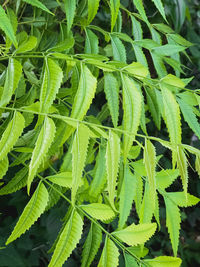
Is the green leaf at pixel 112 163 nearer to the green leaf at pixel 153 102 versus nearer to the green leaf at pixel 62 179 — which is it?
the green leaf at pixel 62 179

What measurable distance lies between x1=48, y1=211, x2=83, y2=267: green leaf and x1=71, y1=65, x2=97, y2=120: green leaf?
0.16 metres

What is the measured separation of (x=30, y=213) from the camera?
20.0 inches

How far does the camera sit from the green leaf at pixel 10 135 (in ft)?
1.48

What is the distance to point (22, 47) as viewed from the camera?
1.72ft

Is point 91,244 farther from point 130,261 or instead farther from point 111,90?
point 111,90

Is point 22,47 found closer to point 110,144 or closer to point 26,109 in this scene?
point 26,109

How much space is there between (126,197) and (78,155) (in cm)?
18

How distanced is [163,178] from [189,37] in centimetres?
105

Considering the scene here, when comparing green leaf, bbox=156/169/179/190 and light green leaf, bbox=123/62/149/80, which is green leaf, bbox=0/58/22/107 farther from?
green leaf, bbox=156/169/179/190

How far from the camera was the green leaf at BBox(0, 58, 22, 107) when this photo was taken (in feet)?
1.55

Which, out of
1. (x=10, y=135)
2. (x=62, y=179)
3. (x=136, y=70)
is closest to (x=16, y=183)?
(x=62, y=179)

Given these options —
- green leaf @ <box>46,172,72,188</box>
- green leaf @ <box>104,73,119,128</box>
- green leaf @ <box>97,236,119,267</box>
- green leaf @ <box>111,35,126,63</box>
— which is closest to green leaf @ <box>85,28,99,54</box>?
green leaf @ <box>111,35,126,63</box>

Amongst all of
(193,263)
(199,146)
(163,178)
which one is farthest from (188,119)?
(193,263)

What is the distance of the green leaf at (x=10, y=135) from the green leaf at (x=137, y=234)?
24cm
